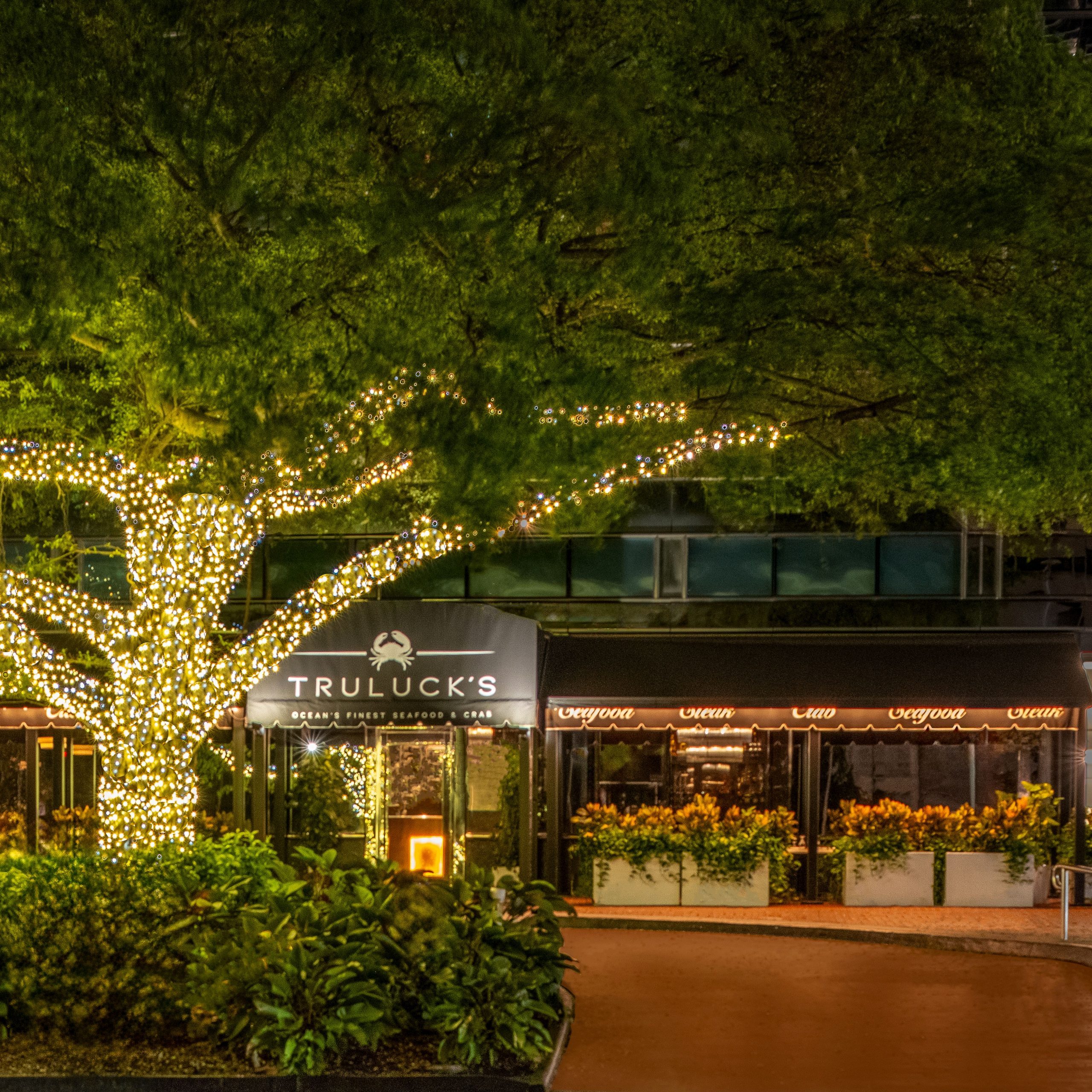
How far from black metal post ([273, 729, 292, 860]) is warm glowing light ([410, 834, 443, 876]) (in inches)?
65.4

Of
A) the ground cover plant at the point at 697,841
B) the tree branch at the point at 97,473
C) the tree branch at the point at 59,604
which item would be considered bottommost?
the ground cover plant at the point at 697,841

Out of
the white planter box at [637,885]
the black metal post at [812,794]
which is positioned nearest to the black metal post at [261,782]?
the white planter box at [637,885]

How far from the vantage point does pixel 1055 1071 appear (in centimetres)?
914

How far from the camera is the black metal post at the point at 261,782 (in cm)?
1822

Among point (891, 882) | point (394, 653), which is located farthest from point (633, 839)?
point (394, 653)

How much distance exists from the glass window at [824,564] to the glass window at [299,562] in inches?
228

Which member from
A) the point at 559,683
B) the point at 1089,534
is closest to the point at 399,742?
the point at 559,683

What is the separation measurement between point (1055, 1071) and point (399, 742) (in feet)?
36.1

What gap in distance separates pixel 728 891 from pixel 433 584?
5.52 metres

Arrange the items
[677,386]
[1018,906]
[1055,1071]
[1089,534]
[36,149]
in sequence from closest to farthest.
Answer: [1055,1071], [36,149], [677,386], [1018,906], [1089,534]

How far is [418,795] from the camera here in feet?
61.5

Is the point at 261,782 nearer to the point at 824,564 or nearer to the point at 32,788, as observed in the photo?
the point at 32,788

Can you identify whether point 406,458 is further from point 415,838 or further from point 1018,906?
point 1018,906

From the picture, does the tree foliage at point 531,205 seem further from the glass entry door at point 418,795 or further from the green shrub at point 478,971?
the glass entry door at point 418,795
